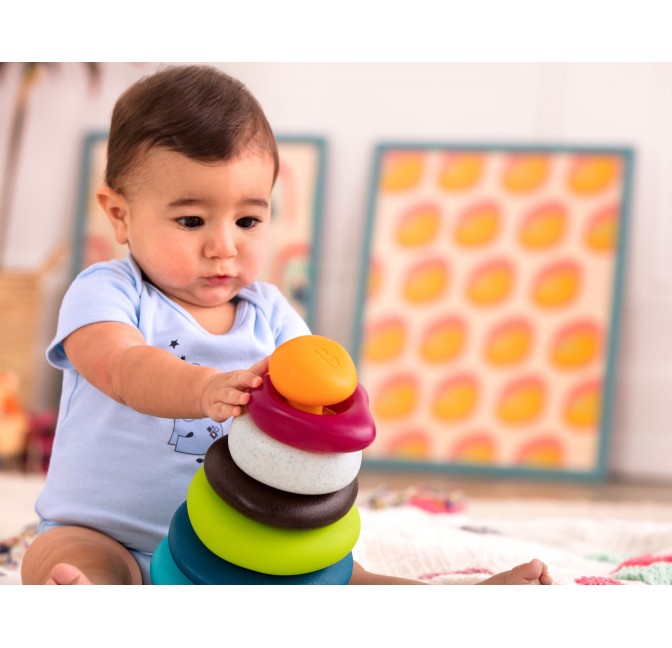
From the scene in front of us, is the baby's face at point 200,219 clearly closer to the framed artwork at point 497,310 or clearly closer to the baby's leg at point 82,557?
the baby's leg at point 82,557

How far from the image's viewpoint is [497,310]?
8.54 ft

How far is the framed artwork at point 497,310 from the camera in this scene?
2549 millimetres

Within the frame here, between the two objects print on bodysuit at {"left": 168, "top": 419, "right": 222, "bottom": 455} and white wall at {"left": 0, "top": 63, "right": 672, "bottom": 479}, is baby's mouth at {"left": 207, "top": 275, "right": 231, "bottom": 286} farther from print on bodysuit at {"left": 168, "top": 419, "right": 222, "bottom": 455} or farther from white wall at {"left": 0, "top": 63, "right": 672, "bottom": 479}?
white wall at {"left": 0, "top": 63, "right": 672, "bottom": 479}

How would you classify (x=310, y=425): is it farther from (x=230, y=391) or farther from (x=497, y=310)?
(x=497, y=310)

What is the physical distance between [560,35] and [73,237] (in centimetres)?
238

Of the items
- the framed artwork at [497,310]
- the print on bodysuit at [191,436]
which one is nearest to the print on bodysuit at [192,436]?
the print on bodysuit at [191,436]

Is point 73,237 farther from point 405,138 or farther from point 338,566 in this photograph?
point 338,566

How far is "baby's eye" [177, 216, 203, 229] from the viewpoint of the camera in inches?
31.4

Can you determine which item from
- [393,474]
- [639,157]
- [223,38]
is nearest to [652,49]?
[223,38]

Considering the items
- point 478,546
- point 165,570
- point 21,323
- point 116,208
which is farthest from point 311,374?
point 21,323

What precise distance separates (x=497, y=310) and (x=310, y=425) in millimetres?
2059

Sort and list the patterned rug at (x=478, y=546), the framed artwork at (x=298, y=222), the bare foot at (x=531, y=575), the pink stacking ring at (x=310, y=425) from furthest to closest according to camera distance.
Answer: the framed artwork at (x=298, y=222) → the patterned rug at (x=478, y=546) → the bare foot at (x=531, y=575) → the pink stacking ring at (x=310, y=425)
